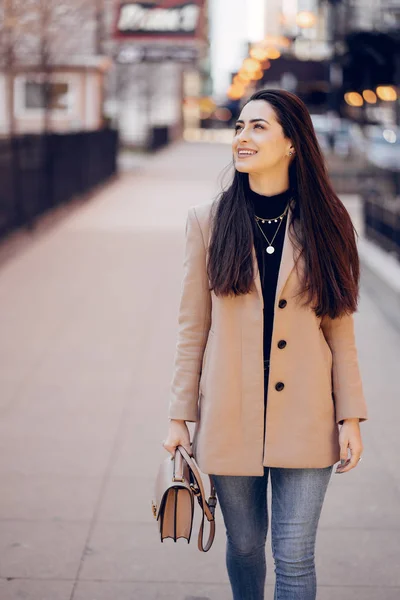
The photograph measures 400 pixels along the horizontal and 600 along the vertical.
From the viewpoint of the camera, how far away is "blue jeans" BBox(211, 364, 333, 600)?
2.96 metres

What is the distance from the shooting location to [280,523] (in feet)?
9.81

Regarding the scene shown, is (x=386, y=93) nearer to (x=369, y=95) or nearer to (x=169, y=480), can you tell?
(x=369, y=95)

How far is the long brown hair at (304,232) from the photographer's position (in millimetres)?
2986

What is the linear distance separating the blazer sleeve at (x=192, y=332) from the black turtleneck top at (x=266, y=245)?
0.59 ft

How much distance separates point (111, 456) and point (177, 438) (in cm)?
284

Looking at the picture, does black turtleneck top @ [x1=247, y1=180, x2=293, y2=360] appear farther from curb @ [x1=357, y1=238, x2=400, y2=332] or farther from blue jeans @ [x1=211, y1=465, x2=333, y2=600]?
curb @ [x1=357, y1=238, x2=400, y2=332]

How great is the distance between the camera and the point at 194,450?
10.2 feet

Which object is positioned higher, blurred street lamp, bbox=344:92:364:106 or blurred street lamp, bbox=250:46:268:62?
blurred street lamp, bbox=250:46:268:62

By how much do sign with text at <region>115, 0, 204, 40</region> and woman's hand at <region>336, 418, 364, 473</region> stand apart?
2552 cm

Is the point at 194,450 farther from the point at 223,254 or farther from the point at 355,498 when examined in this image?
the point at 355,498

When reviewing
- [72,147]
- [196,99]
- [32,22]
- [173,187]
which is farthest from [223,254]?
[196,99]

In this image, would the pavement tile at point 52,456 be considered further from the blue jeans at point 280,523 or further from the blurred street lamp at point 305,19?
the blurred street lamp at point 305,19

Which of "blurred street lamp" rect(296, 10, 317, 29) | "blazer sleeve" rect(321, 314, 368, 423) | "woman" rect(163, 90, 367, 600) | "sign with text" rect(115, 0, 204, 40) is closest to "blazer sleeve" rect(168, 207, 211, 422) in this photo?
"woman" rect(163, 90, 367, 600)

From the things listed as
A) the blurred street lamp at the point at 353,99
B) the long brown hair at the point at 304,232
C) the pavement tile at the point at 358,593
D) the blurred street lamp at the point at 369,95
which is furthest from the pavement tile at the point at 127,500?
the blurred street lamp at the point at 353,99
